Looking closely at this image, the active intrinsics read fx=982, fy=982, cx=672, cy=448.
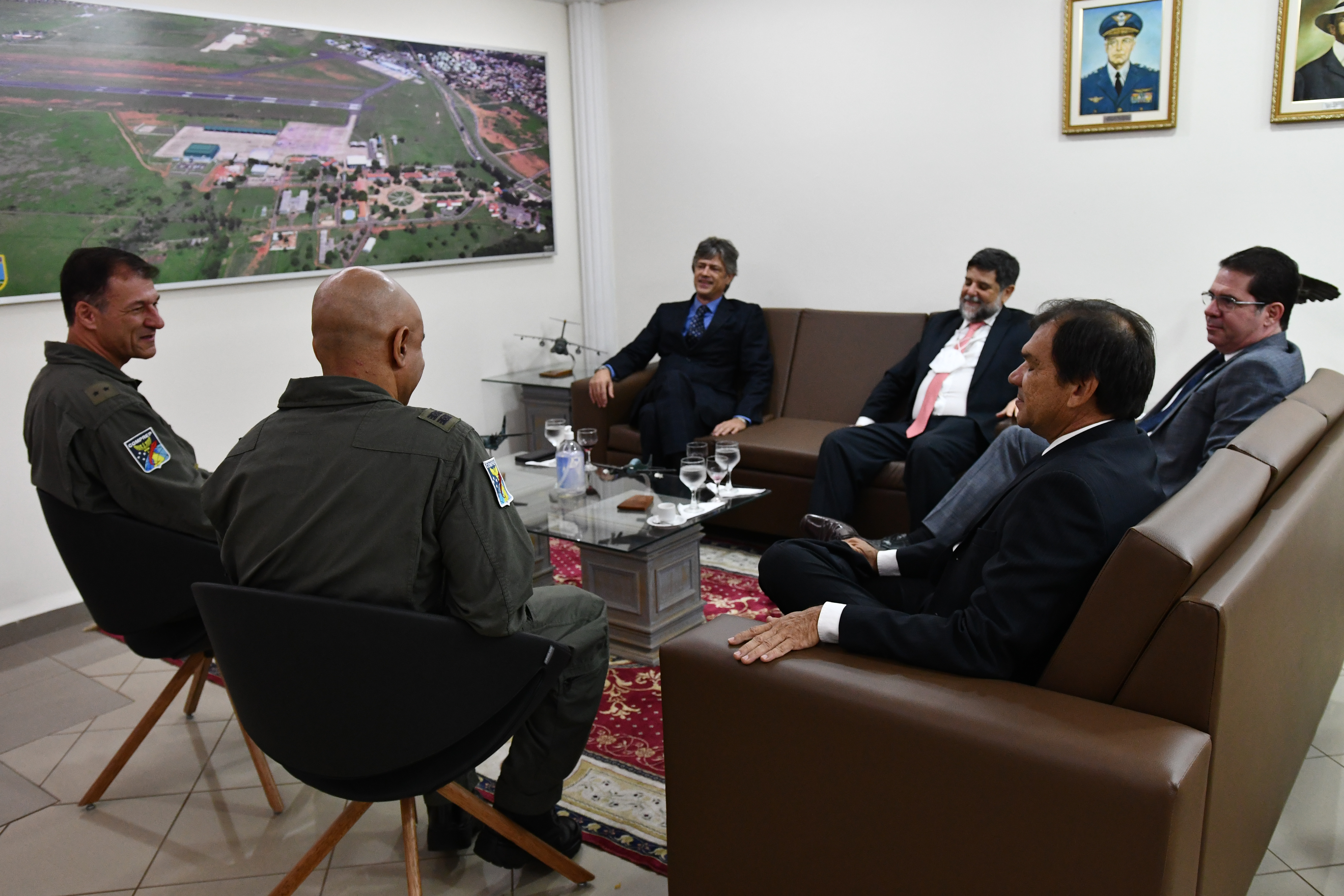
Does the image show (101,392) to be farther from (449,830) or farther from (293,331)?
(293,331)

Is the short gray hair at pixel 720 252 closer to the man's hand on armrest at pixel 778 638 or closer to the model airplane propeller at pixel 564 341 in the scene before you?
the model airplane propeller at pixel 564 341

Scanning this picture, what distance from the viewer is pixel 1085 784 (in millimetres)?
1378

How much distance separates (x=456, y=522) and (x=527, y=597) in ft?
0.65

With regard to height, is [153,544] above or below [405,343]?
below

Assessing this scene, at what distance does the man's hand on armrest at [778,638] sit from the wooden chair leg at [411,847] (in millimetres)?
737

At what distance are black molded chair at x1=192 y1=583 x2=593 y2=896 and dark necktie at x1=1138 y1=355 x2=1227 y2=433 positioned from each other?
226cm

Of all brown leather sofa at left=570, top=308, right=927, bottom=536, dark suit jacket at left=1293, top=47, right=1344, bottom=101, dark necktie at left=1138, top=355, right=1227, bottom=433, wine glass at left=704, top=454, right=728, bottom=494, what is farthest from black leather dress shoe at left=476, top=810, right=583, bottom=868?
dark suit jacket at left=1293, top=47, right=1344, bottom=101

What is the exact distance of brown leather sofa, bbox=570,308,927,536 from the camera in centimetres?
419

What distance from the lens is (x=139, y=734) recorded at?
8.32 ft

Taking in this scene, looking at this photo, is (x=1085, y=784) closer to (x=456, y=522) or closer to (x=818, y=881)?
(x=818, y=881)

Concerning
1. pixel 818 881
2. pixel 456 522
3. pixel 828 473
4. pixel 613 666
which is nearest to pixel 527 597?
pixel 456 522

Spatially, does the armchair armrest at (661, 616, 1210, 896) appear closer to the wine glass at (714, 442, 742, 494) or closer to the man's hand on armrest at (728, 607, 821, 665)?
the man's hand on armrest at (728, 607, 821, 665)

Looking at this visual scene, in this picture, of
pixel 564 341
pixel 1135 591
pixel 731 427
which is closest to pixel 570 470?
pixel 731 427

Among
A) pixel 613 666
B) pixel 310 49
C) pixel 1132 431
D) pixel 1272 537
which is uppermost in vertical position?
pixel 310 49
